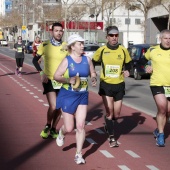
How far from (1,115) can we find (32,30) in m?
116

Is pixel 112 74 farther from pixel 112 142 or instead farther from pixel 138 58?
pixel 138 58

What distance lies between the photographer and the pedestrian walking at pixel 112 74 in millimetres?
10039

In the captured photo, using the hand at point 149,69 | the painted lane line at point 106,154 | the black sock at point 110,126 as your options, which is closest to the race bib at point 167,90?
the hand at point 149,69

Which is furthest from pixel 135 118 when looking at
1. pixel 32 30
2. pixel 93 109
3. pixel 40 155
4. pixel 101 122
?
pixel 32 30

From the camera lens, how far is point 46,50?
10.4 metres

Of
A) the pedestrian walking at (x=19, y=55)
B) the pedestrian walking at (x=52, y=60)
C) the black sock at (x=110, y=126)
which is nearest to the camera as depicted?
the black sock at (x=110, y=126)

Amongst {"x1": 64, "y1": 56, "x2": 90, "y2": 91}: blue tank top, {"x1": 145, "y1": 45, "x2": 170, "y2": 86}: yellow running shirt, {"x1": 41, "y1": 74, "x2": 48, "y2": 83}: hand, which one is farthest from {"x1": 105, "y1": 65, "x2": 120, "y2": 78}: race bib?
{"x1": 64, "y1": 56, "x2": 90, "y2": 91}: blue tank top

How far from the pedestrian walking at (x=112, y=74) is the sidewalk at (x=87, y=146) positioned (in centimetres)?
59

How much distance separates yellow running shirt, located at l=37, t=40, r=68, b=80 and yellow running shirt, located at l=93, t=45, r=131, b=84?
0.60m

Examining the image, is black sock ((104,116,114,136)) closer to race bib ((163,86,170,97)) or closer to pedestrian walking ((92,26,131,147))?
pedestrian walking ((92,26,131,147))

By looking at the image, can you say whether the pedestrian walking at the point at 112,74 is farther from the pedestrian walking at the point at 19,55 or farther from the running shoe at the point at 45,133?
the pedestrian walking at the point at 19,55

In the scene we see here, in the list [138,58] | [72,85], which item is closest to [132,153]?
[72,85]

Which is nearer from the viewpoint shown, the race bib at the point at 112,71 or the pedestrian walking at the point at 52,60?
the race bib at the point at 112,71

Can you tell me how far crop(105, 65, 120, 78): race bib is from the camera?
10047 mm
